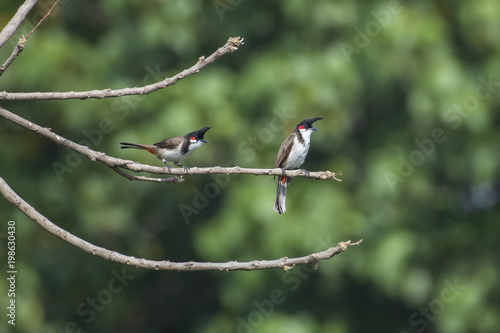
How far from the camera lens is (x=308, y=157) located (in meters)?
9.48

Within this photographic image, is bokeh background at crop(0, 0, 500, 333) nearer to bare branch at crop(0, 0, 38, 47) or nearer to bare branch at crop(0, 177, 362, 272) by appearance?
bare branch at crop(0, 0, 38, 47)

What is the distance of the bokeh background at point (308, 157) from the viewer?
8531 mm

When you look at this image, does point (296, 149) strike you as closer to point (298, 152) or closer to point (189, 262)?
point (298, 152)

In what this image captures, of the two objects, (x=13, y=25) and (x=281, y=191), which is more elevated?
(x=13, y=25)

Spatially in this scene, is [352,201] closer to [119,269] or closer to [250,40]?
[250,40]

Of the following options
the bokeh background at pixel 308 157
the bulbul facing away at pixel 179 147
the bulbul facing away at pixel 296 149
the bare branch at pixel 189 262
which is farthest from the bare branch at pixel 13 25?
the bokeh background at pixel 308 157

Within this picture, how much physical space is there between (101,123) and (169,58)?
59.8 inches

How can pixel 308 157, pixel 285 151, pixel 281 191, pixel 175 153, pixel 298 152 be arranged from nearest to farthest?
1. pixel 175 153
2. pixel 298 152
3. pixel 285 151
4. pixel 281 191
5. pixel 308 157

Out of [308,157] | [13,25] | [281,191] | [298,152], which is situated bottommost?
[281,191]

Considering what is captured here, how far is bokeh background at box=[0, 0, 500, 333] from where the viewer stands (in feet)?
28.0

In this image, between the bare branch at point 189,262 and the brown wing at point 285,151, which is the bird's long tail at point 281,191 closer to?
the brown wing at point 285,151

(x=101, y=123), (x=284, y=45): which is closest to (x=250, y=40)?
(x=284, y=45)

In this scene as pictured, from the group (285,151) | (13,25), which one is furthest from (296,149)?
(13,25)

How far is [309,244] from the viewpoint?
26.6 feet
